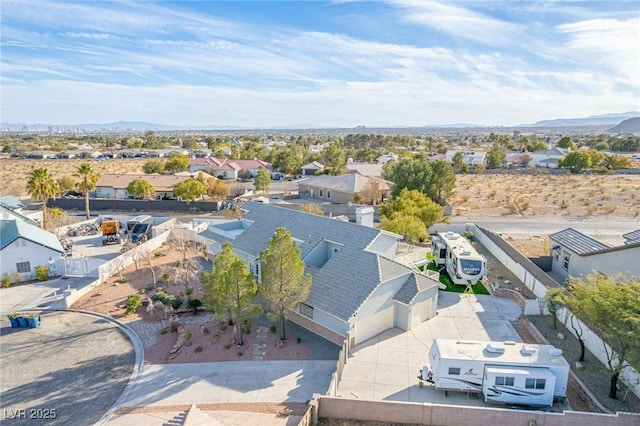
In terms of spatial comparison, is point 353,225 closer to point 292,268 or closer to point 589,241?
point 292,268

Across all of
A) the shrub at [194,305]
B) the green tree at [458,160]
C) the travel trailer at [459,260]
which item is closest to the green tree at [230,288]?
the shrub at [194,305]

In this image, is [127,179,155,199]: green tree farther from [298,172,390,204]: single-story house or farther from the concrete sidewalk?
the concrete sidewalk

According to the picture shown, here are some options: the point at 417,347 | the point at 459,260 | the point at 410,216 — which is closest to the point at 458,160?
the point at 410,216

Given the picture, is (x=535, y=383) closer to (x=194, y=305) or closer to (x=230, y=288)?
(x=230, y=288)

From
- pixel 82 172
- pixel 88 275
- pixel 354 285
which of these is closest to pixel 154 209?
pixel 82 172

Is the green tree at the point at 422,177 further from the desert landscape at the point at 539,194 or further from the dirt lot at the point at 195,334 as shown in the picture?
the dirt lot at the point at 195,334
